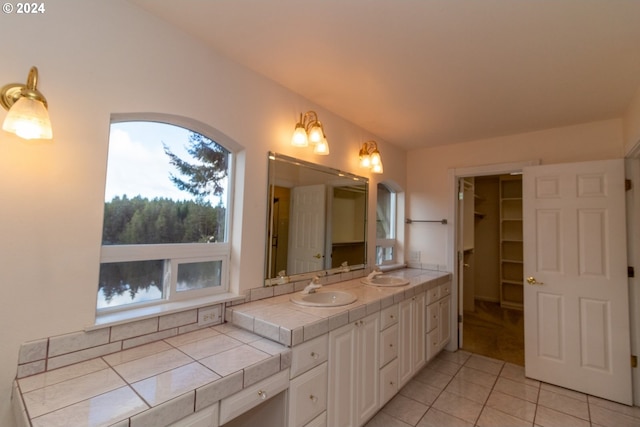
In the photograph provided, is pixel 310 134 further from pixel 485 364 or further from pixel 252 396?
pixel 485 364

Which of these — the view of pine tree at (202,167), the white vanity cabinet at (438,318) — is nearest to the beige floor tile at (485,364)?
the white vanity cabinet at (438,318)

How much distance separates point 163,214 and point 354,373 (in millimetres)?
1486

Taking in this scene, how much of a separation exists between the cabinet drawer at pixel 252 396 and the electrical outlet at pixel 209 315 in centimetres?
56

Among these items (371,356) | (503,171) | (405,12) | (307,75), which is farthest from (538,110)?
(371,356)

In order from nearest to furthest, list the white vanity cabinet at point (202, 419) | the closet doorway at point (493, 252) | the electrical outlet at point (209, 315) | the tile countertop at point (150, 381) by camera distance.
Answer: the tile countertop at point (150, 381), the white vanity cabinet at point (202, 419), the electrical outlet at point (209, 315), the closet doorway at point (493, 252)

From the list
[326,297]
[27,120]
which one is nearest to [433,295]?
[326,297]

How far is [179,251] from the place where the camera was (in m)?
1.62

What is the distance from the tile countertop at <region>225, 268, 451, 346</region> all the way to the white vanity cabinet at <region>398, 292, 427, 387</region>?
19 cm

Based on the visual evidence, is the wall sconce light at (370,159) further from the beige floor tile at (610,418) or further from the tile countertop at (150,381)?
the beige floor tile at (610,418)

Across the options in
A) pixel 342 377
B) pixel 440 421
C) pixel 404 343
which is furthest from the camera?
pixel 404 343

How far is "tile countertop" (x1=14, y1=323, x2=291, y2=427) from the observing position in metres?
0.89

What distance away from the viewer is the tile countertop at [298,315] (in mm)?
1437

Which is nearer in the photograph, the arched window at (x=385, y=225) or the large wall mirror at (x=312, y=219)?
the large wall mirror at (x=312, y=219)

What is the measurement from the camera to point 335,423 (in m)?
1.63
